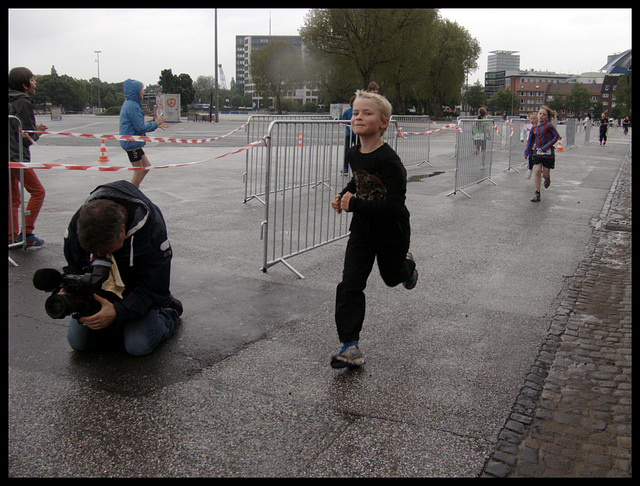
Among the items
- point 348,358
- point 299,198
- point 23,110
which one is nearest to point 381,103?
point 348,358

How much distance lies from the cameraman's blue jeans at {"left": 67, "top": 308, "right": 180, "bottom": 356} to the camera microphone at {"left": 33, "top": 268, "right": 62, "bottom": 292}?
1.47 feet

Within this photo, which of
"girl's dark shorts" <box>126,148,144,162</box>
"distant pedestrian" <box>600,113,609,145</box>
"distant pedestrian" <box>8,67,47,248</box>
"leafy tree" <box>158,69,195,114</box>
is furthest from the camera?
"leafy tree" <box>158,69,195,114</box>

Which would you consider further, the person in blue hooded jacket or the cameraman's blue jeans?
the person in blue hooded jacket

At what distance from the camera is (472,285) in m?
5.82

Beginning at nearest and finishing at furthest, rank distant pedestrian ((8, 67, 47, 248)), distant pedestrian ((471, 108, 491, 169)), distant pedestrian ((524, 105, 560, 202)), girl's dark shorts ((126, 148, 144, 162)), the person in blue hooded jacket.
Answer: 1. distant pedestrian ((8, 67, 47, 248))
2. the person in blue hooded jacket
3. girl's dark shorts ((126, 148, 144, 162))
4. distant pedestrian ((524, 105, 560, 202))
5. distant pedestrian ((471, 108, 491, 169))

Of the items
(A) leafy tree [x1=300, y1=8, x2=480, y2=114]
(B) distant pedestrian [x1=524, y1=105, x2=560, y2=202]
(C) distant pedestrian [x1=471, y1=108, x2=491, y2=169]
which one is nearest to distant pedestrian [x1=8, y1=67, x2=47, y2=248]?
(B) distant pedestrian [x1=524, y1=105, x2=560, y2=202]

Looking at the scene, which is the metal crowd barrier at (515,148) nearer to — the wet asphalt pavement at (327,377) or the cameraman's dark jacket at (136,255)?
the wet asphalt pavement at (327,377)

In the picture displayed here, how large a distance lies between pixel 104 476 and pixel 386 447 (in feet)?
4.43

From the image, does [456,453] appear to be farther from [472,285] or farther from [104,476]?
[472,285]

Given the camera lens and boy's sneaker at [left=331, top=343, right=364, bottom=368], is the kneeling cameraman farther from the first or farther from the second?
boy's sneaker at [left=331, top=343, right=364, bottom=368]

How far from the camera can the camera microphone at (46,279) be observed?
3439 mm

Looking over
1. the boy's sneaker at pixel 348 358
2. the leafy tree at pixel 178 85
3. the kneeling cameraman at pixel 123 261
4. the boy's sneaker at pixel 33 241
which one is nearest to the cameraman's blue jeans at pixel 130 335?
the kneeling cameraman at pixel 123 261

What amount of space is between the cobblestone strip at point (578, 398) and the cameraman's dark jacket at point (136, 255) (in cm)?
230

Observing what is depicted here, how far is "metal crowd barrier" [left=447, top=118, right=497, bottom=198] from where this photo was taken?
11859mm
